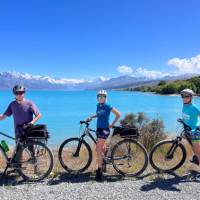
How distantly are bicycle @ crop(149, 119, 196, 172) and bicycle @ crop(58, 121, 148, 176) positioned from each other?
1.14ft

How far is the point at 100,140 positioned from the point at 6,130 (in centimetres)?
1937

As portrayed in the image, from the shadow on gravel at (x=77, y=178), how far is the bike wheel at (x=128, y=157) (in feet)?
0.86

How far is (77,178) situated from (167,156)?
2.08 metres

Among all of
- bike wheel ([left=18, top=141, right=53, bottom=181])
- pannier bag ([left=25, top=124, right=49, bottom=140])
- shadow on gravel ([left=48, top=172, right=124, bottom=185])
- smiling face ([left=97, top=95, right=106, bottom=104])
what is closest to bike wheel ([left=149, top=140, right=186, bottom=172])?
shadow on gravel ([left=48, top=172, right=124, bottom=185])

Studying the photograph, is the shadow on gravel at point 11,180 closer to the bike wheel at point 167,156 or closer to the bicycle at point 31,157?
the bicycle at point 31,157

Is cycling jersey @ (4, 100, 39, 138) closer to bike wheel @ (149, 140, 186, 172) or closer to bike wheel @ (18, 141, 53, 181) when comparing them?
bike wheel @ (18, 141, 53, 181)

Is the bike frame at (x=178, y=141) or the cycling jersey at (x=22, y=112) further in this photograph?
the bike frame at (x=178, y=141)

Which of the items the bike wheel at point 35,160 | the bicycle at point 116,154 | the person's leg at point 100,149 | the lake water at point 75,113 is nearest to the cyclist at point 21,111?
the bike wheel at point 35,160

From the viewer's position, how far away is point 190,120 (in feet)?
24.1

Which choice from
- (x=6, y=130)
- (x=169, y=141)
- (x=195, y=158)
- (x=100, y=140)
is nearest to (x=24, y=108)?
(x=100, y=140)

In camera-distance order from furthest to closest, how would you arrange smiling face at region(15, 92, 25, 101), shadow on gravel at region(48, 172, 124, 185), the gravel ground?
1. smiling face at region(15, 92, 25, 101)
2. shadow on gravel at region(48, 172, 124, 185)
3. the gravel ground

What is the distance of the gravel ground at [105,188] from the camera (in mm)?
5871

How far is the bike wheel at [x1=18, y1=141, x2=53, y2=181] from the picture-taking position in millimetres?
7008

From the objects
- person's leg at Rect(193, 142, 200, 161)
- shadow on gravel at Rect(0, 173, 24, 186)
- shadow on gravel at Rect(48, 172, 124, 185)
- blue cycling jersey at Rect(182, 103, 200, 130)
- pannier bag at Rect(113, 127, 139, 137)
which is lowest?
shadow on gravel at Rect(48, 172, 124, 185)
